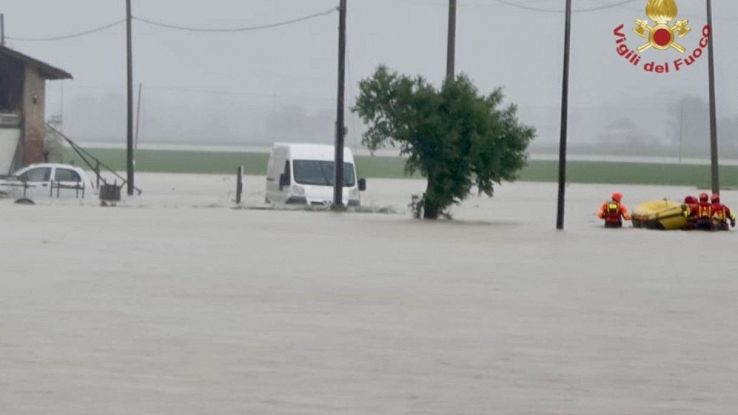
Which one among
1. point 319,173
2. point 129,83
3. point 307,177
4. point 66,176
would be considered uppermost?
point 129,83

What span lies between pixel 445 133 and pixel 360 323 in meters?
24.1

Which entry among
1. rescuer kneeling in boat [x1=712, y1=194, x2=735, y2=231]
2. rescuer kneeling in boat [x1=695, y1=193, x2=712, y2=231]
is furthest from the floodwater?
rescuer kneeling in boat [x1=712, y1=194, x2=735, y2=231]

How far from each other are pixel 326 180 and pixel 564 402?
37.9 metres

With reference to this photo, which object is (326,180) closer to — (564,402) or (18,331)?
(18,331)

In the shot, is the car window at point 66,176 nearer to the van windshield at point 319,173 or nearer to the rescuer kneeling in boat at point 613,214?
the van windshield at point 319,173

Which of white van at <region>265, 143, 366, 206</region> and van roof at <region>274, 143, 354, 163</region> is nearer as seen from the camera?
white van at <region>265, 143, 366, 206</region>

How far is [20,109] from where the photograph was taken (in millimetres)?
60406

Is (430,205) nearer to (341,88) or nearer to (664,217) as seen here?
(664,217)

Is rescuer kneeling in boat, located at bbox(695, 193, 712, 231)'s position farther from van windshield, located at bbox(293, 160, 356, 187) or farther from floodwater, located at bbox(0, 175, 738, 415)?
van windshield, located at bbox(293, 160, 356, 187)

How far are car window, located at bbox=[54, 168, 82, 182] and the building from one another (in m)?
9.02

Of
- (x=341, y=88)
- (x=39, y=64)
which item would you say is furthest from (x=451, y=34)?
(x=39, y=64)

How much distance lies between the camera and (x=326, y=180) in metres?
51.0

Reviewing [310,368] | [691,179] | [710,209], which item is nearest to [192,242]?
[710,209]

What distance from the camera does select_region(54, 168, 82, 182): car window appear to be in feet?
167
